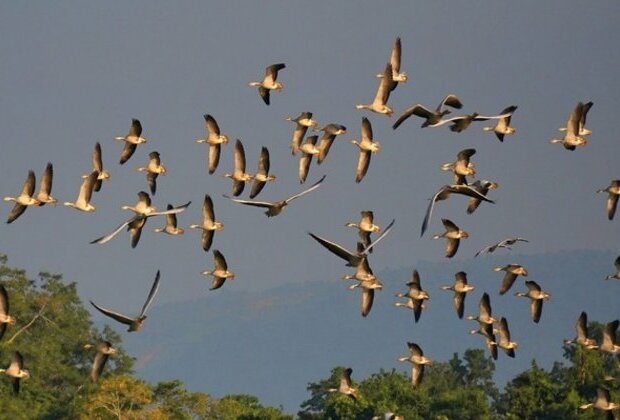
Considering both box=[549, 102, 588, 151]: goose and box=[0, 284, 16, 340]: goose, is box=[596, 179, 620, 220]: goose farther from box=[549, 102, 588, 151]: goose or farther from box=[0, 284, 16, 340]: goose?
box=[0, 284, 16, 340]: goose

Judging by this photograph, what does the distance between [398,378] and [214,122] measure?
67.8 metres

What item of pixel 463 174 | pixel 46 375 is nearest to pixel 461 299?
pixel 463 174

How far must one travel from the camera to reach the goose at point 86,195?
54619mm

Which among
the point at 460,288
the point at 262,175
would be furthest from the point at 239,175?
the point at 460,288

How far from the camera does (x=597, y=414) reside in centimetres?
10325

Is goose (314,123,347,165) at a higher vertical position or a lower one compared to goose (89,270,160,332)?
higher

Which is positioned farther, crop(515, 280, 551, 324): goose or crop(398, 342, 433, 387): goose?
A: crop(398, 342, 433, 387): goose

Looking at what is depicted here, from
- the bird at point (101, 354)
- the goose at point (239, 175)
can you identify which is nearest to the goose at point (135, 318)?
the bird at point (101, 354)

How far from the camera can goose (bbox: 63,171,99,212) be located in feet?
179

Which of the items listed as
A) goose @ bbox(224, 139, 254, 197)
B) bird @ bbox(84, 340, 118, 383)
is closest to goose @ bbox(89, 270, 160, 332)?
bird @ bbox(84, 340, 118, 383)

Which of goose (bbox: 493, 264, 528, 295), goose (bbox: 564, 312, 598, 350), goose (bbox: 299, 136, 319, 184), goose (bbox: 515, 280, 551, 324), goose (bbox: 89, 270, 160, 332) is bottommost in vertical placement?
goose (bbox: 89, 270, 160, 332)

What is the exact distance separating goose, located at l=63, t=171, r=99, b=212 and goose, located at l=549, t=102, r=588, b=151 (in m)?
14.3

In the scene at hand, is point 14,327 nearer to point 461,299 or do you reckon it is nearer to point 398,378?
point 398,378

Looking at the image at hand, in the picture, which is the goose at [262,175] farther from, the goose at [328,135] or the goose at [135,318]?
the goose at [135,318]
